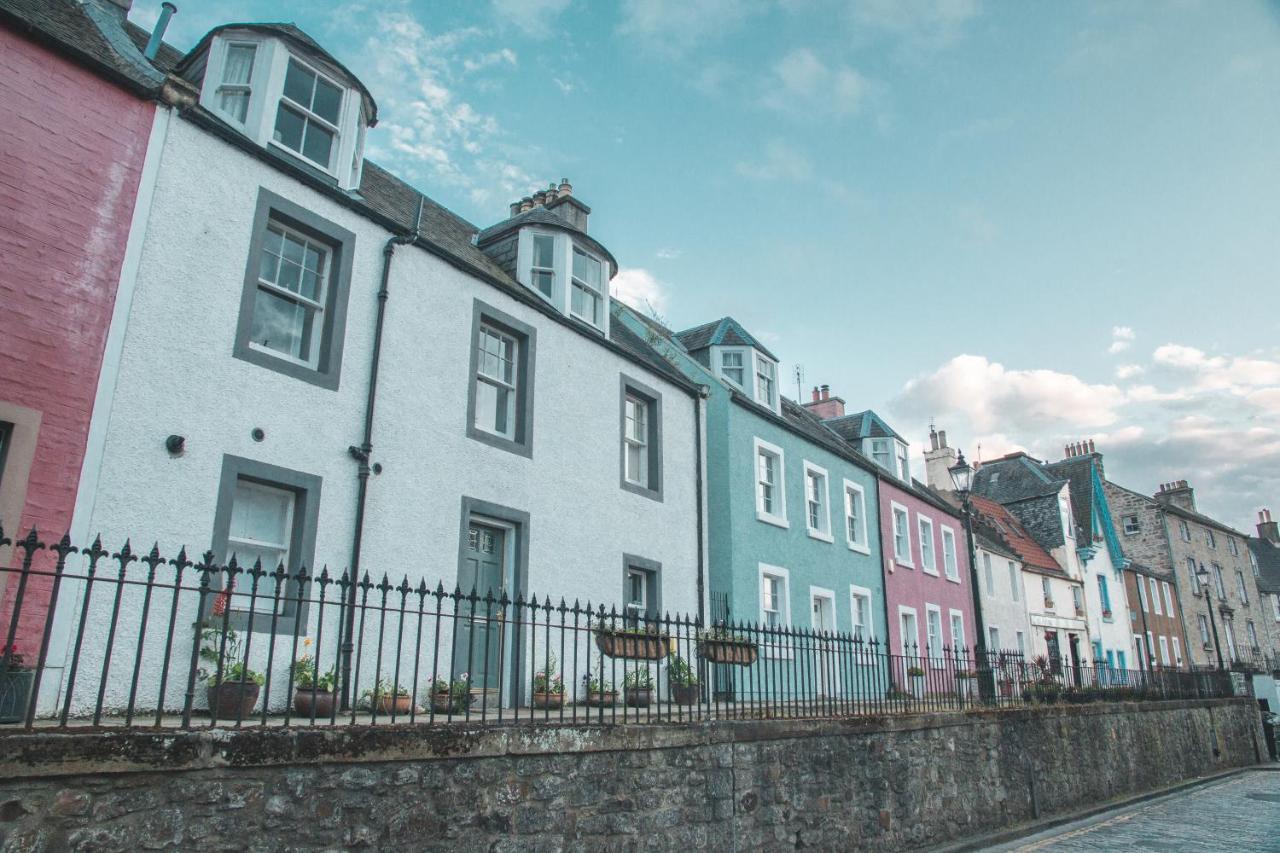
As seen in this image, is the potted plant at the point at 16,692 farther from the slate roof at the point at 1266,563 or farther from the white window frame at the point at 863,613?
the slate roof at the point at 1266,563

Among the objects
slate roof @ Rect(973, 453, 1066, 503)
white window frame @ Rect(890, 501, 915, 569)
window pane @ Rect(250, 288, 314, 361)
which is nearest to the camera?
window pane @ Rect(250, 288, 314, 361)

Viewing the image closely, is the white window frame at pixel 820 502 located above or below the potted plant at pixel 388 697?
above

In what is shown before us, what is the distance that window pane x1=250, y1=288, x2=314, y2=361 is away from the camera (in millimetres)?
9891

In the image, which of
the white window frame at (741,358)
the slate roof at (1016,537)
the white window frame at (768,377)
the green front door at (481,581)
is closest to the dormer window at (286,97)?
the green front door at (481,581)

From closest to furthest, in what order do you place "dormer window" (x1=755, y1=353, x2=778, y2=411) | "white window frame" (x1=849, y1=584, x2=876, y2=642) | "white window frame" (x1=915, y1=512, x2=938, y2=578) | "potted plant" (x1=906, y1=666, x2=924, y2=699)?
1. "potted plant" (x1=906, y1=666, x2=924, y2=699)
2. "dormer window" (x1=755, y1=353, x2=778, y2=411)
3. "white window frame" (x1=849, y1=584, x2=876, y2=642)
4. "white window frame" (x1=915, y1=512, x2=938, y2=578)

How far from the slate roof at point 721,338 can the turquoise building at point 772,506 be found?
3 centimetres

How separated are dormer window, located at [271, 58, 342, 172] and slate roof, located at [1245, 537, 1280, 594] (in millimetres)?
58878

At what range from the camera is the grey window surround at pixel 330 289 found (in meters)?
9.47

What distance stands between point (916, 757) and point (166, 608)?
893cm

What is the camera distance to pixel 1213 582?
46.5m

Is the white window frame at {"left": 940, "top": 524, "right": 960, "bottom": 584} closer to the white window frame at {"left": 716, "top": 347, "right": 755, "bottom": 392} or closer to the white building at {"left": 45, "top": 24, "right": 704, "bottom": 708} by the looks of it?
the white window frame at {"left": 716, "top": 347, "right": 755, "bottom": 392}

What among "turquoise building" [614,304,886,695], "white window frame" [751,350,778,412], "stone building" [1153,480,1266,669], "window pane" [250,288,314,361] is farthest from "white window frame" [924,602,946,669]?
"stone building" [1153,480,1266,669]

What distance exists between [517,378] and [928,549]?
17357 mm

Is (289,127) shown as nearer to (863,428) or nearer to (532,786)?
(532,786)
